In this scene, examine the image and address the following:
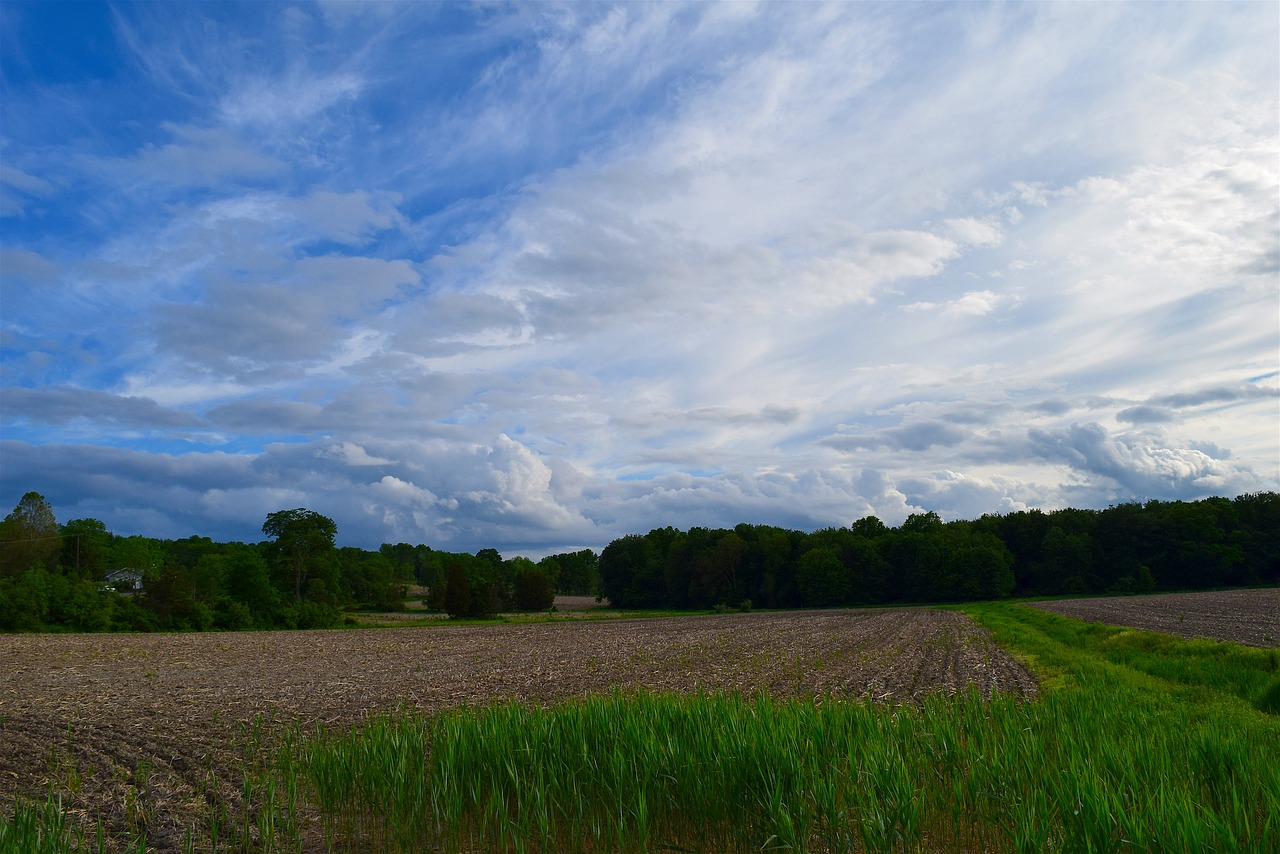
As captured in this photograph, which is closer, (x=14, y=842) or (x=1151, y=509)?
(x=14, y=842)

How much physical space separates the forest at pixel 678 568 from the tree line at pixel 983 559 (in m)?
0.22

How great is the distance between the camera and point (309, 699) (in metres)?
21.7

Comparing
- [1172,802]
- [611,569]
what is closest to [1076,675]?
[1172,802]

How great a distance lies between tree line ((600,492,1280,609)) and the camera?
11038 cm

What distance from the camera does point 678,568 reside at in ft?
457

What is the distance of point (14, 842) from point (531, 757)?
181 inches

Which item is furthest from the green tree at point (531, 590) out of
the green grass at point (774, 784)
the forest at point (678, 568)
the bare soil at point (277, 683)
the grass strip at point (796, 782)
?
the grass strip at point (796, 782)

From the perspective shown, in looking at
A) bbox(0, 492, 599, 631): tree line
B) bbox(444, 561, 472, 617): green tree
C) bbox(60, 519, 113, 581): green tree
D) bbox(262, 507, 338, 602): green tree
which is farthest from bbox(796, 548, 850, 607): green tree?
bbox(60, 519, 113, 581): green tree

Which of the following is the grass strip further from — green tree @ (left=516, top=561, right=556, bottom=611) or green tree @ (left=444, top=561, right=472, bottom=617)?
green tree @ (left=516, top=561, right=556, bottom=611)

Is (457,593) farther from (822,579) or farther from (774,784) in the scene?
(774,784)

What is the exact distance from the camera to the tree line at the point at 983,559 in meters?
110

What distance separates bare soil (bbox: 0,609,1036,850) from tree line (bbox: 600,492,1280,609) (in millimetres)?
70928

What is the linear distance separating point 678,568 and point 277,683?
380 feet

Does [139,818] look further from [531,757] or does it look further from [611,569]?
[611,569]
